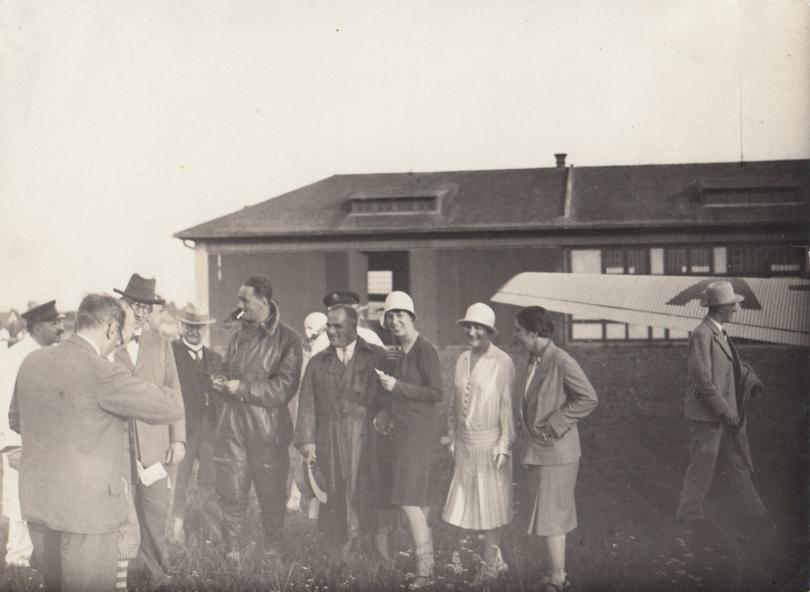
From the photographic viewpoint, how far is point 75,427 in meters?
3.43

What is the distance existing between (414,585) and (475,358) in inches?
60.3

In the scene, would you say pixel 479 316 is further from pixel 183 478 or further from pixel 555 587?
pixel 183 478

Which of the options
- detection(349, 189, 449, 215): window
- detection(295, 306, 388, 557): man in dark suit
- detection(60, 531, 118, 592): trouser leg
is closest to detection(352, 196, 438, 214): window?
detection(349, 189, 449, 215): window

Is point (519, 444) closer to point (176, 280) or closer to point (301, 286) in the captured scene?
point (176, 280)

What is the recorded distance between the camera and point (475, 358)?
421 cm

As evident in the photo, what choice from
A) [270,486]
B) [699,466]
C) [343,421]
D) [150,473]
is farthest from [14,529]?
[699,466]

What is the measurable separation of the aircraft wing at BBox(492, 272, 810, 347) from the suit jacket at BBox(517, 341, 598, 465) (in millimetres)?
798

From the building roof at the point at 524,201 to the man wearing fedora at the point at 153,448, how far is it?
1610 mm

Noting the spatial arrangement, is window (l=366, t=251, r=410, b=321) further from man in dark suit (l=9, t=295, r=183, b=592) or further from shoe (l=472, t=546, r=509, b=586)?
man in dark suit (l=9, t=295, r=183, b=592)

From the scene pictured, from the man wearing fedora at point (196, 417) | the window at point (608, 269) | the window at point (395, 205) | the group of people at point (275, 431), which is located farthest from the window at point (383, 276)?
the man wearing fedora at point (196, 417)

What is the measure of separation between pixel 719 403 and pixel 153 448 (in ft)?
12.1

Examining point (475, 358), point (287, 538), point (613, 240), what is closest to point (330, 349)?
point (475, 358)

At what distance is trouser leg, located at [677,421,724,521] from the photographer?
4.34 meters

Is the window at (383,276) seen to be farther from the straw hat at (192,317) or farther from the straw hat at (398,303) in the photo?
the straw hat at (398,303)
